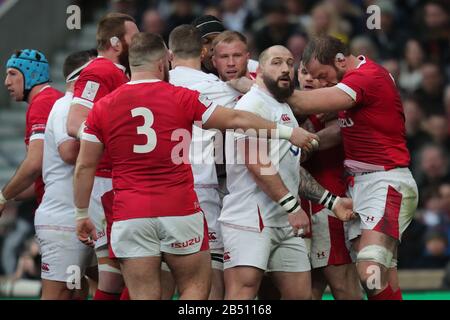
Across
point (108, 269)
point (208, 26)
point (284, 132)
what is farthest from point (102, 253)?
point (208, 26)

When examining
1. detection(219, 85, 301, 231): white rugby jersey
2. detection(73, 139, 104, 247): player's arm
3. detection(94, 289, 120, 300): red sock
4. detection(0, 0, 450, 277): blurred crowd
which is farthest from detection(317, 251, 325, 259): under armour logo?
detection(0, 0, 450, 277): blurred crowd

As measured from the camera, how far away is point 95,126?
801 cm

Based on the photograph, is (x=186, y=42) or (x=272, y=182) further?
(x=186, y=42)

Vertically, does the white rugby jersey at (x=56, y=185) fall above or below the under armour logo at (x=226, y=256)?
above

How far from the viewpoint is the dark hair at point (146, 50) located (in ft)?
26.5

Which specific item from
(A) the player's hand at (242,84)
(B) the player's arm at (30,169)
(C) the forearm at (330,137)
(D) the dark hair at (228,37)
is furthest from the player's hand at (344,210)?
(B) the player's arm at (30,169)

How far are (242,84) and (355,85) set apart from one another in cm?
89

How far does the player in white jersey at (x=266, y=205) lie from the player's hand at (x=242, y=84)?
0.22m

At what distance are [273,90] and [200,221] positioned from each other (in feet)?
4.00

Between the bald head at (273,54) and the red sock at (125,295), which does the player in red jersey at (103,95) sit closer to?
the red sock at (125,295)

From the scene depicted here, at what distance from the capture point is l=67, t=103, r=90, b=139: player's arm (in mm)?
8695

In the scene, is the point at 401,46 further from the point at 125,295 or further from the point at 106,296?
the point at 125,295

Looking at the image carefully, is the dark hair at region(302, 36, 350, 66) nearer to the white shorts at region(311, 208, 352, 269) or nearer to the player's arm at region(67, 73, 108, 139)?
the white shorts at region(311, 208, 352, 269)
